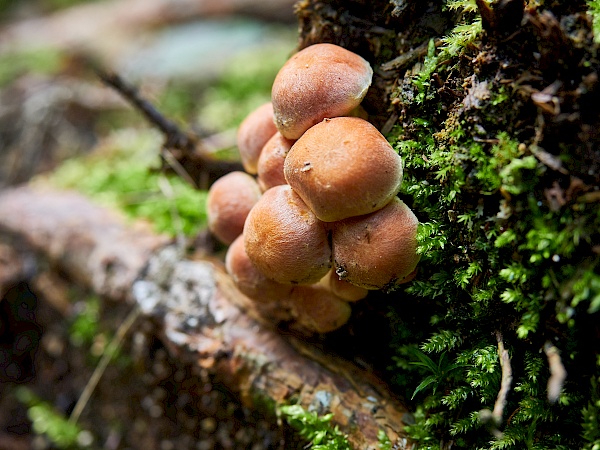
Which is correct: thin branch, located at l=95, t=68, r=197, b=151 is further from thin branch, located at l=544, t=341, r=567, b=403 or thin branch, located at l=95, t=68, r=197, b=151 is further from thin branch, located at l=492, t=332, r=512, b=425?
thin branch, located at l=544, t=341, r=567, b=403

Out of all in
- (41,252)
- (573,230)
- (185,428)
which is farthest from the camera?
(41,252)

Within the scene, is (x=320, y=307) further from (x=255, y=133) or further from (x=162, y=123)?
(x=162, y=123)

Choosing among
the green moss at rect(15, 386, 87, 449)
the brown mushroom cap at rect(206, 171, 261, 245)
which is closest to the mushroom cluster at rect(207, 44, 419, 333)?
the brown mushroom cap at rect(206, 171, 261, 245)

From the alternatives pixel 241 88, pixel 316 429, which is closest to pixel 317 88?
pixel 316 429

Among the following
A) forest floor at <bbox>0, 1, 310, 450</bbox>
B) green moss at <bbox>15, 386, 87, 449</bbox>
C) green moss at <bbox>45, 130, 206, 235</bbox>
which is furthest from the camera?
green moss at <bbox>15, 386, 87, 449</bbox>

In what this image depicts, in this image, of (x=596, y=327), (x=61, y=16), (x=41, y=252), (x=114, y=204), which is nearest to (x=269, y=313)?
(x=596, y=327)

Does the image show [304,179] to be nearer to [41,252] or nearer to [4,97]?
[41,252]

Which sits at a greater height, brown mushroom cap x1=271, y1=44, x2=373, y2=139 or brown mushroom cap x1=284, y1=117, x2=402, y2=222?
brown mushroom cap x1=271, y1=44, x2=373, y2=139
